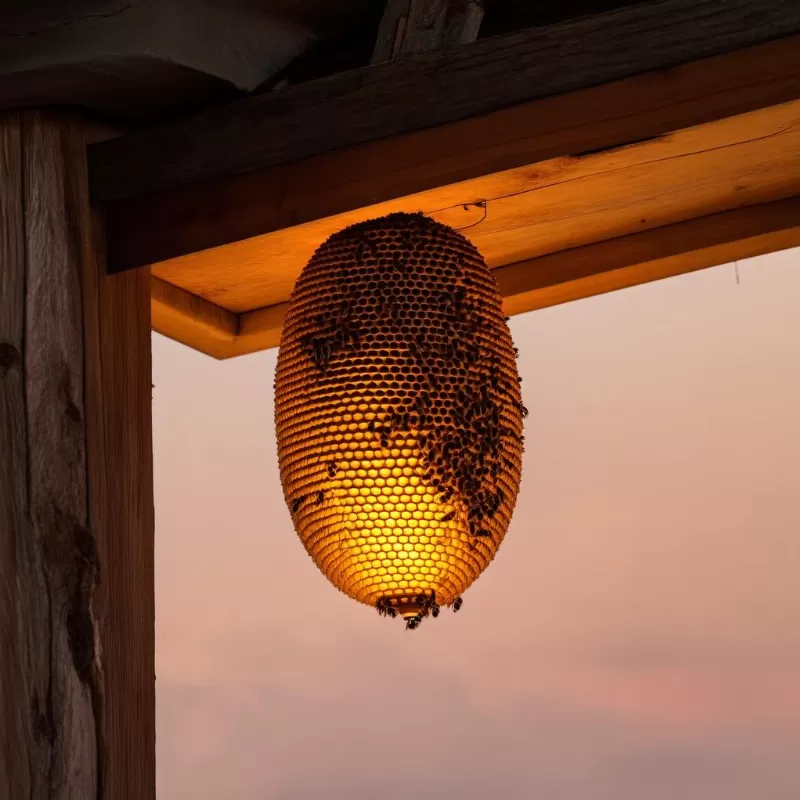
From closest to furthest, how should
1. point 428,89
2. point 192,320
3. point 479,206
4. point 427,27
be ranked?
point 428,89
point 427,27
point 479,206
point 192,320

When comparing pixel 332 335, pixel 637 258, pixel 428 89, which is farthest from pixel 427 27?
pixel 637 258

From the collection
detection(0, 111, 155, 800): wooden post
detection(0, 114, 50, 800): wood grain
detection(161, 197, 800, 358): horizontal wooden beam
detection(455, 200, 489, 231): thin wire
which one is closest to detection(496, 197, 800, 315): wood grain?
detection(161, 197, 800, 358): horizontal wooden beam

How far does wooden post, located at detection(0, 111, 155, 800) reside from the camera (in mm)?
1706

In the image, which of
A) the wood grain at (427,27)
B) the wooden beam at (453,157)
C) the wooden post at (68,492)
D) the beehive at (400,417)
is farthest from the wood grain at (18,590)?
the wood grain at (427,27)

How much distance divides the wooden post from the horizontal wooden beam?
0.34m

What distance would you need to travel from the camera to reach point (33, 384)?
1793 mm

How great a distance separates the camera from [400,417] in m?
1.72

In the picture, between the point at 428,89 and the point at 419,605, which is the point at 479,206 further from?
the point at 419,605

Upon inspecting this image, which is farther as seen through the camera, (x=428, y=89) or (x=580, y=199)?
(x=580, y=199)

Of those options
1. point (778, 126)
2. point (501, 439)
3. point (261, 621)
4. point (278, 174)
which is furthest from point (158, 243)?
point (261, 621)

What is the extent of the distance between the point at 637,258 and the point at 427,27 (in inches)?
20.9

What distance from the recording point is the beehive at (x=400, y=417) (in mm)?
1724

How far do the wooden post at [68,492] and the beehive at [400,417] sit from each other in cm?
22

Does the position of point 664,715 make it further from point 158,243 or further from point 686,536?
point 158,243
